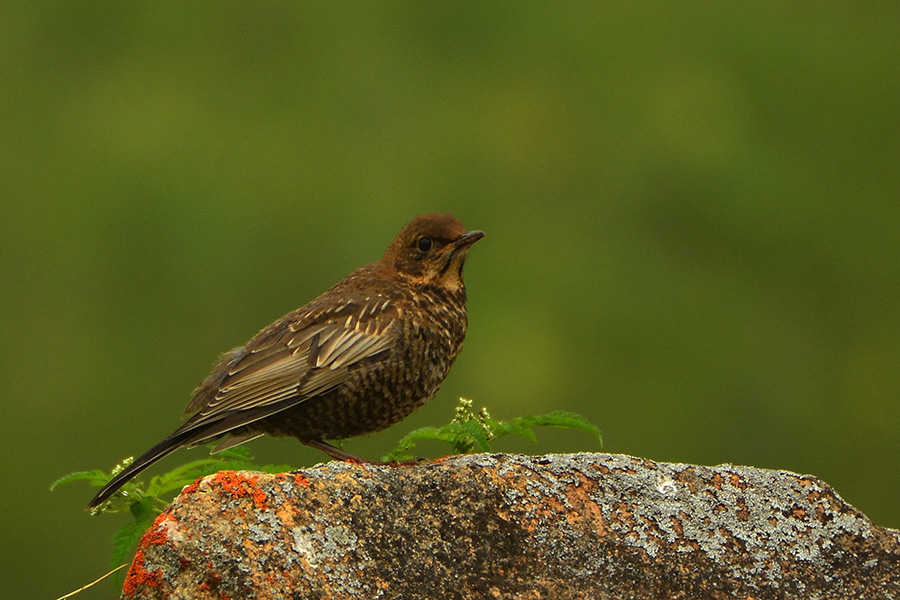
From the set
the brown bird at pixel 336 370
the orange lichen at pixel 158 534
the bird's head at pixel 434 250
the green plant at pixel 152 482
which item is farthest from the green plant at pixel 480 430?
the bird's head at pixel 434 250

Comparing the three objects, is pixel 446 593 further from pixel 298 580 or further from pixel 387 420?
pixel 387 420

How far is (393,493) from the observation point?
3045mm

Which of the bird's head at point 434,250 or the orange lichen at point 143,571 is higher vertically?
the bird's head at point 434,250

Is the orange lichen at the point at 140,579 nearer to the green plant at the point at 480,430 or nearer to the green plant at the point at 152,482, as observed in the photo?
the green plant at the point at 152,482

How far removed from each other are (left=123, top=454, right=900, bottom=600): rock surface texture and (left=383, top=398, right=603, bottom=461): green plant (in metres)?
0.13

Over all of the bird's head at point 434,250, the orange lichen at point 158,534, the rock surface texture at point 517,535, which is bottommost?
the rock surface texture at point 517,535

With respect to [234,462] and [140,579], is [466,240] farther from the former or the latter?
[140,579]

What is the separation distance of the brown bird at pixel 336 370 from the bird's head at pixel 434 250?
2.7 inches

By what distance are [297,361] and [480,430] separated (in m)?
1.11

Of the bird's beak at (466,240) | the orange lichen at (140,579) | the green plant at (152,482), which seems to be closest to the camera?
the orange lichen at (140,579)

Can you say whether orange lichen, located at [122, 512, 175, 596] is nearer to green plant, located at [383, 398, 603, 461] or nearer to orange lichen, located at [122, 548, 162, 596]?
orange lichen, located at [122, 548, 162, 596]

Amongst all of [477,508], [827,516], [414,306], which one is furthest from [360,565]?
[414,306]

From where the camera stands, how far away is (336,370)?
4402mm

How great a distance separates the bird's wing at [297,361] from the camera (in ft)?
14.1
